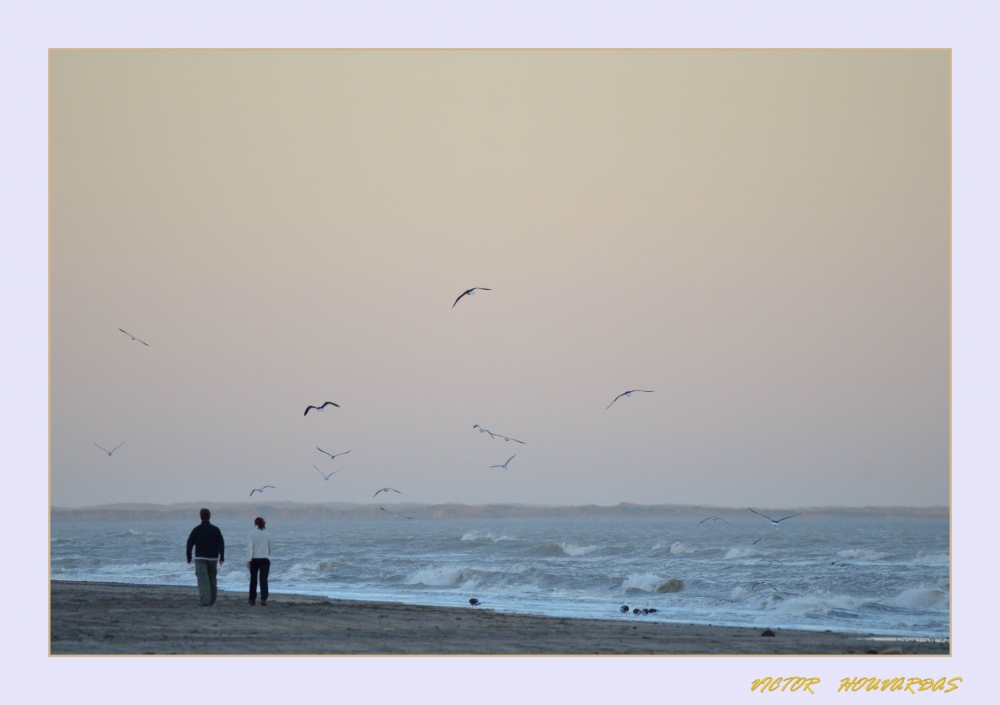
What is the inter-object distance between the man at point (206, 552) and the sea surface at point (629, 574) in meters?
3.77

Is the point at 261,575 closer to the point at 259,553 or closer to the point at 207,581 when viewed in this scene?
the point at 259,553

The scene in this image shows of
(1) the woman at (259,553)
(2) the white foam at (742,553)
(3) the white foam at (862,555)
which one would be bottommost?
(2) the white foam at (742,553)

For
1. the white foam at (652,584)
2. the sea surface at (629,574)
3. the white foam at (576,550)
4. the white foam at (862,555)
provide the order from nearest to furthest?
the sea surface at (629,574) → the white foam at (652,584) → the white foam at (862,555) → the white foam at (576,550)

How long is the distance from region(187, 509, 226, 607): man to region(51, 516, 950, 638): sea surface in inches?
148

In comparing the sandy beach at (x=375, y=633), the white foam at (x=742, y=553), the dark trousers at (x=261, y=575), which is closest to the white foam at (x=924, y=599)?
the sandy beach at (x=375, y=633)

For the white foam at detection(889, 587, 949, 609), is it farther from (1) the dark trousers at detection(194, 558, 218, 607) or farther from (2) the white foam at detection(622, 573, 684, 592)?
(1) the dark trousers at detection(194, 558, 218, 607)

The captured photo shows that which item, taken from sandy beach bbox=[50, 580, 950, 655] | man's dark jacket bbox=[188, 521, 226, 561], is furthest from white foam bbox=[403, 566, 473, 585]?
man's dark jacket bbox=[188, 521, 226, 561]

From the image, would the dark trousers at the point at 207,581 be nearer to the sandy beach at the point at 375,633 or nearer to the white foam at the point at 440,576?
the sandy beach at the point at 375,633

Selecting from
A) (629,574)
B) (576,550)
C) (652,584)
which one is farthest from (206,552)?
(576,550)

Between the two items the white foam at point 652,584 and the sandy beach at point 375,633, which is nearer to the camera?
the sandy beach at point 375,633

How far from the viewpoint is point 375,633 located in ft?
36.5

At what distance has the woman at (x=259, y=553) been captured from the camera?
12664mm

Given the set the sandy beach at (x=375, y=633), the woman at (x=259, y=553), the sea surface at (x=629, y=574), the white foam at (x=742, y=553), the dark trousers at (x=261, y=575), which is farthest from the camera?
the white foam at (x=742, y=553)
